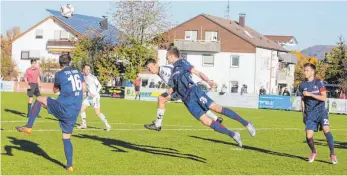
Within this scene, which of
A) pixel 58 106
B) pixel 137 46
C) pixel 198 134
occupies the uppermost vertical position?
pixel 137 46

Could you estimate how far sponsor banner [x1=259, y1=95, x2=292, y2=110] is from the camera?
154 ft

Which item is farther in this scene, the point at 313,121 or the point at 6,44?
the point at 6,44


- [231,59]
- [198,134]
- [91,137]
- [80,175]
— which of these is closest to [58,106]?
Result: [80,175]

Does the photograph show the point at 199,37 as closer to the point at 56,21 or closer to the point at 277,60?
the point at 277,60

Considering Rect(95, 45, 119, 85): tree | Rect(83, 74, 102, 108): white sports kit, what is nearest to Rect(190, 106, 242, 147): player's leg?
Rect(83, 74, 102, 108): white sports kit

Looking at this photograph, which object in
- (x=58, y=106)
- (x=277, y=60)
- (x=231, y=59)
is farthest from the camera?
(x=277, y=60)

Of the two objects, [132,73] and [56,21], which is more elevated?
[56,21]

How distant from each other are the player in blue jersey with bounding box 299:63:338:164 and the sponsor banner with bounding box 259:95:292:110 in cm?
3300

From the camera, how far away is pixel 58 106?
39.8 feet

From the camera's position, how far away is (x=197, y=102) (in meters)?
13.1

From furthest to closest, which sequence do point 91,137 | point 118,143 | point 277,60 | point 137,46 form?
point 277,60 → point 137,46 → point 91,137 → point 118,143

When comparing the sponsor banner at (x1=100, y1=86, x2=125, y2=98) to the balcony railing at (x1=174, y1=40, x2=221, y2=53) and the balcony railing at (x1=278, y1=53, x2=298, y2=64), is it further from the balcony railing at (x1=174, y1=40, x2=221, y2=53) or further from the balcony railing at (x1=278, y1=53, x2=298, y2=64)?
the balcony railing at (x1=278, y1=53, x2=298, y2=64)

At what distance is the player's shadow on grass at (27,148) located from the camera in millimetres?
13751

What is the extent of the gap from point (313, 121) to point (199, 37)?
6659 cm
